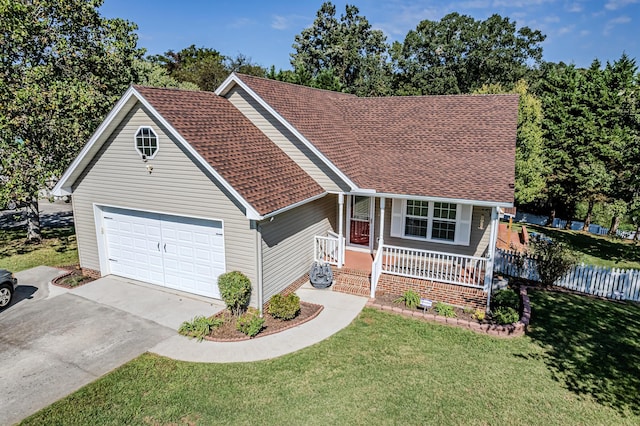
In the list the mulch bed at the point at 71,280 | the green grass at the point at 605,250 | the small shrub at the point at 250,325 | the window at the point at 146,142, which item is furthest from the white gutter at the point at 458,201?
the mulch bed at the point at 71,280

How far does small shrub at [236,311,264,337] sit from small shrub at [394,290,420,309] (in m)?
4.38

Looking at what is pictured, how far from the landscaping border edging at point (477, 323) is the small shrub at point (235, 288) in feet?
12.4

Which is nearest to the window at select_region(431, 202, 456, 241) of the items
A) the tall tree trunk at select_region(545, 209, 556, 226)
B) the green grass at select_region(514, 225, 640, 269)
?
the green grass at select_region(514, 225, 640, 269)

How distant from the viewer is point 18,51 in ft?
53.9

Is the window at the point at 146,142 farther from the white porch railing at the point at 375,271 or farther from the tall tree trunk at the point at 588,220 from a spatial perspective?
the tall tree trunk at the point at 588,220

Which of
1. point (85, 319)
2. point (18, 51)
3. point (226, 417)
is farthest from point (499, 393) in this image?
point (18, 51)

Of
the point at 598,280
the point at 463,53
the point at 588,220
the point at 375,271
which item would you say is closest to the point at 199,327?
the point at 375,271

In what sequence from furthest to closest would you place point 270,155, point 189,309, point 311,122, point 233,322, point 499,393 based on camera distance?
point 311,122 < point 270,155 < point 189,309 < point 233,322 < point 499,393

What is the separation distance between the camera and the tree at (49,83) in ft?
49.6

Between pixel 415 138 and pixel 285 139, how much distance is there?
224 inches

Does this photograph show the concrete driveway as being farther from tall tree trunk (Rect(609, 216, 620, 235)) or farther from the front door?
tall tree trunk (Rect(609, 216, 620, 235))

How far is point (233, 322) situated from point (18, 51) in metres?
15.8

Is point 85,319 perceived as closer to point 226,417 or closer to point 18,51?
point 226,417

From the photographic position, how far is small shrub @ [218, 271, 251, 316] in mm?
10398
